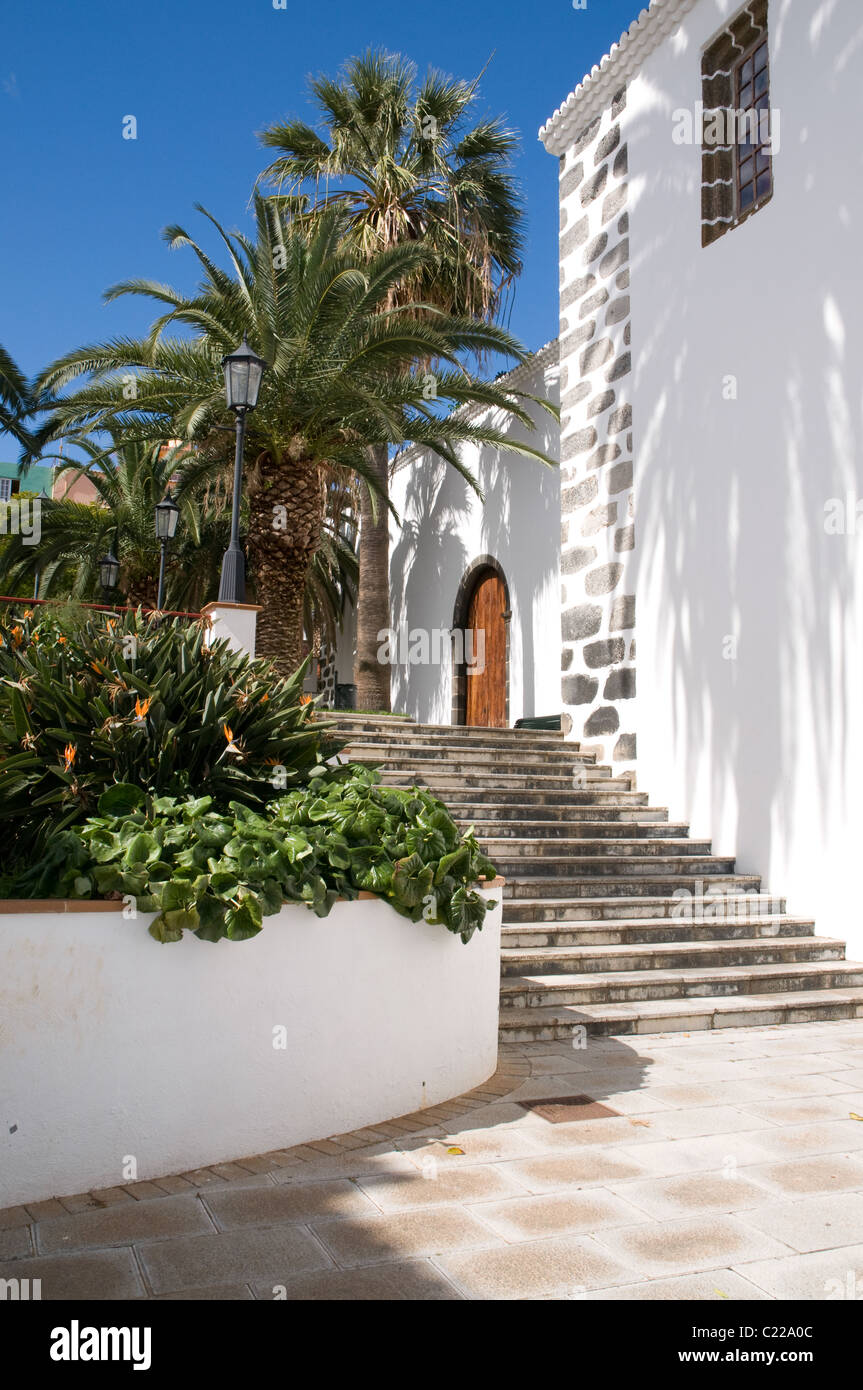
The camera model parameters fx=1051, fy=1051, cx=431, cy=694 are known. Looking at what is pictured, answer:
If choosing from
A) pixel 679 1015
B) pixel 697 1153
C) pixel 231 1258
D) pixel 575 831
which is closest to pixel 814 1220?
pixel 697 1153

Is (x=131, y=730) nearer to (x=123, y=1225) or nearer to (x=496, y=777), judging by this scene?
(x=123, y=1225)

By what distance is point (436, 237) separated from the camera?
13578 millimetres

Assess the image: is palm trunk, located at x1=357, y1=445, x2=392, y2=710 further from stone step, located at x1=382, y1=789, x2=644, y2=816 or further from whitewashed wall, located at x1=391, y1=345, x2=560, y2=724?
stone step, located at x1=382, y1=789, x2=644, y2=816

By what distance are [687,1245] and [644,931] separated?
12.2 feet

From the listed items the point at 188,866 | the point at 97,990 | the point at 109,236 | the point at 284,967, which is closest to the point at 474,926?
the point at 284,967

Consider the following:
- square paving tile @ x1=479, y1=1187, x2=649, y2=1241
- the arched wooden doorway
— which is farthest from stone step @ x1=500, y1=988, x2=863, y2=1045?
the arched wooden doorway

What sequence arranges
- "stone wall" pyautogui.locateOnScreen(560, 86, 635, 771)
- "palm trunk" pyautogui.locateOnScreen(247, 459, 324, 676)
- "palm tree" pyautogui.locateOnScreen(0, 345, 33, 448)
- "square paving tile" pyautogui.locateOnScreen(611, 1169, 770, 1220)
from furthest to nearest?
"palm tree" pyautogui.locateOnScreen(0, 345, 33, 448), "palm trunk" pyautogui.locateOnScreen(247, 459, 324, 676), "stone wall" pyautogui.locateOnScreen(560, 86, 635, 771), "square paving tile" pyautogui.locateOnScreen(611, 1169, 770, 1220)

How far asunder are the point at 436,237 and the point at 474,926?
11661 mm

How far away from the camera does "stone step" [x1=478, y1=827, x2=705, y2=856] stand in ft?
23.1

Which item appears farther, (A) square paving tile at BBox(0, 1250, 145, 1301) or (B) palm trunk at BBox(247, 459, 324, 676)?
(B) palm trunk at BBox(247, 459, 324, 676)

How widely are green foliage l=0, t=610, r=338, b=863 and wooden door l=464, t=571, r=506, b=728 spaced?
8.65 m

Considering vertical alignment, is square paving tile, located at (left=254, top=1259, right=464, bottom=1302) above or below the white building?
below

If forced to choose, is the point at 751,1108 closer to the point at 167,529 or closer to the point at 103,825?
the point at 103,825

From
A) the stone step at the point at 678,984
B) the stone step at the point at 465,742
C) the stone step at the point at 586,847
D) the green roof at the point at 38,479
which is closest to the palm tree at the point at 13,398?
the stone step at the point at 465,742
